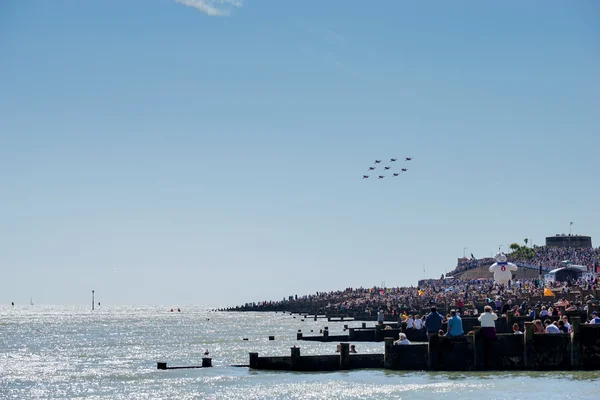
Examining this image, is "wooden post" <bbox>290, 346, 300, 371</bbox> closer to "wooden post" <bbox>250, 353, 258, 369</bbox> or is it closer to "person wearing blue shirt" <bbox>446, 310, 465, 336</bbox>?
"wooden post" <bbox>250, 353, 258, 369</bbox>

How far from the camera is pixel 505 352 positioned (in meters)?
29.9

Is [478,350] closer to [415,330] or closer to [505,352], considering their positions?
[505,352]

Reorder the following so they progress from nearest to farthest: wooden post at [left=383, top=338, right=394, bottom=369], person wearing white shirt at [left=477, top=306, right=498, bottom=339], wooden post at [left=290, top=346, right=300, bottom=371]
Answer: person wearing white shirt at [left=477, top=306, right=498, bottom=339] → wooden post at [left=383, top=338, right=394, bottom=369] → wooden post at [left=290, top=346, right=300, bottom=371]

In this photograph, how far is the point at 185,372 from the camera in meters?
37.8

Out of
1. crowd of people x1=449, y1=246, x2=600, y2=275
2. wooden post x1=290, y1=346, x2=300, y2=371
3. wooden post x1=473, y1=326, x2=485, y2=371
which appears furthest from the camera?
crowd of people x1=449, y1=246, x2=600, y2=275

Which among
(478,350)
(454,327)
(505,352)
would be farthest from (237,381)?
(505,352)

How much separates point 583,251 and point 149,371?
104 meters

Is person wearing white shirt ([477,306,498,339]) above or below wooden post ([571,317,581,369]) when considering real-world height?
above

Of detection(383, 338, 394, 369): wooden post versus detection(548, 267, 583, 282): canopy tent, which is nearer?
detection(383, 338, 394, 369): wooden post

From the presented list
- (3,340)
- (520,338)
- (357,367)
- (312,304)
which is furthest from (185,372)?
(312,304)

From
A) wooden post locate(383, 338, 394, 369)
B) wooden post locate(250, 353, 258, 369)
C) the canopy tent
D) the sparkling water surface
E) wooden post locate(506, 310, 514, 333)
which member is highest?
the canopy tent

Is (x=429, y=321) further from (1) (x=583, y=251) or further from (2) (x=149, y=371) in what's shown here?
(1) (x=583, y=251)

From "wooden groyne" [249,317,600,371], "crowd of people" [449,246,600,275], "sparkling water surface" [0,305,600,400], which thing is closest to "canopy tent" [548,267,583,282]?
"crowd of people" [449,246,600,275]

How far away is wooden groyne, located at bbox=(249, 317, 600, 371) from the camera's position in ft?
95.3
